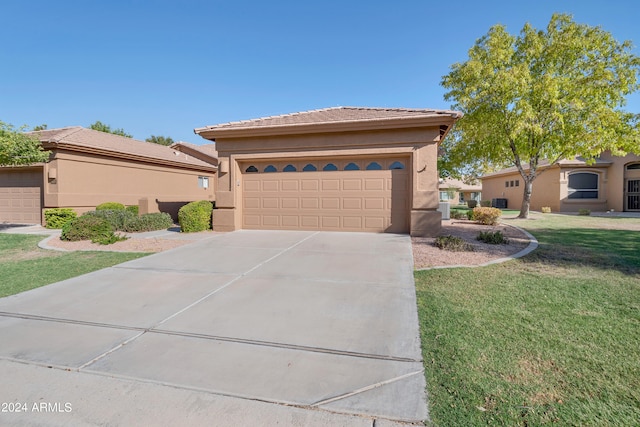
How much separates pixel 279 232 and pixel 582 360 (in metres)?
9.48

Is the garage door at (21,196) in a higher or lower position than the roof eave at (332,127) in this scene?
lower

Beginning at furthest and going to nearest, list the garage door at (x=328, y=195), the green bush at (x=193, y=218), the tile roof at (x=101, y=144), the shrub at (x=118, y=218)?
the tile roof at (x=101, y=144)
the shrub at (x=118, y=218)
the green bush at (x=193, y=218)
the garage door at (x=328, y=195)

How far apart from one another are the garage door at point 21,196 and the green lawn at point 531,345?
707 inches

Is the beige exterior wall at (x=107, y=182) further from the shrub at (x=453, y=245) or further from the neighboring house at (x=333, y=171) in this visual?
the shrub at (x=453, y=245)

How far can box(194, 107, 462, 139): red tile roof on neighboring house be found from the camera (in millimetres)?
10297

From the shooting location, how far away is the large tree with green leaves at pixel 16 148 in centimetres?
1105

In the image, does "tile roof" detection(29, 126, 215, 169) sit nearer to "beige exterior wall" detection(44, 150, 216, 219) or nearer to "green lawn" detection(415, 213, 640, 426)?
"beige exterior wall" detection(44, 150, 216, 219)

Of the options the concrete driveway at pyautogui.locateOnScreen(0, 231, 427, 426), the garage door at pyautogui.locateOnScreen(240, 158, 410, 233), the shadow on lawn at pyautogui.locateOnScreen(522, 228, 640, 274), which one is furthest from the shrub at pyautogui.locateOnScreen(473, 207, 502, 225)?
the concrete driveway at pyautogui.locateOnScreen(0, 231, 427, 426)

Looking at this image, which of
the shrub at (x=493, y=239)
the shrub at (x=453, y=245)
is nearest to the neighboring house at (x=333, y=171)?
the shrub at (x=493, y=239)

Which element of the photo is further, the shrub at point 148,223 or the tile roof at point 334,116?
the shrub at point 148,223

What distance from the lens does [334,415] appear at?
2.41 m

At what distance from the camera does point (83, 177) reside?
49.4 ft

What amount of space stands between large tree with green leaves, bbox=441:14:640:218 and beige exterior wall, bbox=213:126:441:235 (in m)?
7.24

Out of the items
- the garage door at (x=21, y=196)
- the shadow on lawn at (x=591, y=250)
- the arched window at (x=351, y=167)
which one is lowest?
the shadow on lawn at (x=591, y=250)
